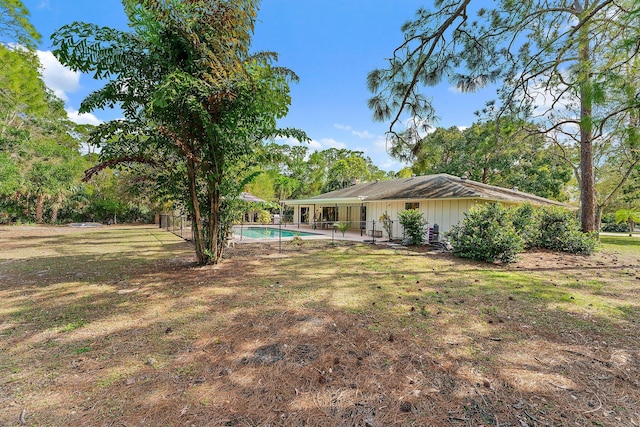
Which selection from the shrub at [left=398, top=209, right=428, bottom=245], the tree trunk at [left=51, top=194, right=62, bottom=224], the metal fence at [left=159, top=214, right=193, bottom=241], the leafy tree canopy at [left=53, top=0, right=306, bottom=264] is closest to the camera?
the leafy tree canopy at [left=53, top=0, right=306, bottom=264]

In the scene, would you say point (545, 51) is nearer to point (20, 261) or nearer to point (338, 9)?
point (338, 9)

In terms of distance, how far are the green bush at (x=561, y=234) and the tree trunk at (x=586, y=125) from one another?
130cm

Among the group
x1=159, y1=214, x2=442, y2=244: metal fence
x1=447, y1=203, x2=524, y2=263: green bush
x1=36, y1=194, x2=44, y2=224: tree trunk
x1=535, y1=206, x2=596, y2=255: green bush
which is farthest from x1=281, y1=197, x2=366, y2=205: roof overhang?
x1=36, y1=194, x2=44, y2=224: tree trunk

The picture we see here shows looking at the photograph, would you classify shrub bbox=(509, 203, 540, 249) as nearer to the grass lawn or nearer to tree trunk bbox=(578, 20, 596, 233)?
tree trunk bbox=(578, 20, 596, 233)

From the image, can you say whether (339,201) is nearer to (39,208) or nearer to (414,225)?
(414,225)

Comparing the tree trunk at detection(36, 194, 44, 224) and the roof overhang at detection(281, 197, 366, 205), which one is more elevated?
the roof overhang at detection(281, 197, 366, 205)

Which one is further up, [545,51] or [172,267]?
[545,51]

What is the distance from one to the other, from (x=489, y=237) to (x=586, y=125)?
408 cm

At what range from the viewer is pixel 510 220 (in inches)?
377

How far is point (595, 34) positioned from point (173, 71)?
812 cm

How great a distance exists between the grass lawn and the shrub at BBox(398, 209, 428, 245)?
19.9 ft

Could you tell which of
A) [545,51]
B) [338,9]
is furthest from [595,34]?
[338,9]

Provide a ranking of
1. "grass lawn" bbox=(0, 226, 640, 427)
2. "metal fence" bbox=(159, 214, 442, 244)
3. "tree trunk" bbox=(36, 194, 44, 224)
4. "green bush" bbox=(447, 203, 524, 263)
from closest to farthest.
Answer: "grass lawn" bbox=(0, 226, 640, 427)
"green bush" bbox=(447, 203, 524, 263)
"metal fence" bbox=(159, 214, 442, 244)
"tree trunk" bbox=(36, 194, 44, 224)

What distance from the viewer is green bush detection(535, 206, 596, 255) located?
420 inches
